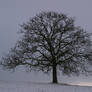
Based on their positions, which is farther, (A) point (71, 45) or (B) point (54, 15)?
(B) point (54, 15)

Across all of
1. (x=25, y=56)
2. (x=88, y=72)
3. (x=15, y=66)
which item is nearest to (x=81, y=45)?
(x=88, y=72)

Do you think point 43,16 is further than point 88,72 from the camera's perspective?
Yes

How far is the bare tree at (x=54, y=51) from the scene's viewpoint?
26.2 m

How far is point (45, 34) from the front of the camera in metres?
27.5

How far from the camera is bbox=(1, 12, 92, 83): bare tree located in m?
26.2

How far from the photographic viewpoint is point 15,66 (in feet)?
88.4

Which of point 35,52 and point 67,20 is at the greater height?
point 67,20

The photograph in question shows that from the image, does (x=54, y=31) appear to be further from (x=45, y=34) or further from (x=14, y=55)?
(x=14, y=55)

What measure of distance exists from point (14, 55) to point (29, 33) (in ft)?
12.4

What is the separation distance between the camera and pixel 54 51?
26906 mm

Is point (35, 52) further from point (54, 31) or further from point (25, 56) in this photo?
point (54, 31)

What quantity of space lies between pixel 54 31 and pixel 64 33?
144 cm

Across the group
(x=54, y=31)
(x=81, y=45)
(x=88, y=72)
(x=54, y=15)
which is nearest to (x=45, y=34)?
(x=54, y=31)

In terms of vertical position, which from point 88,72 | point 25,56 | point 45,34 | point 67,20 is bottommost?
point 88,72
